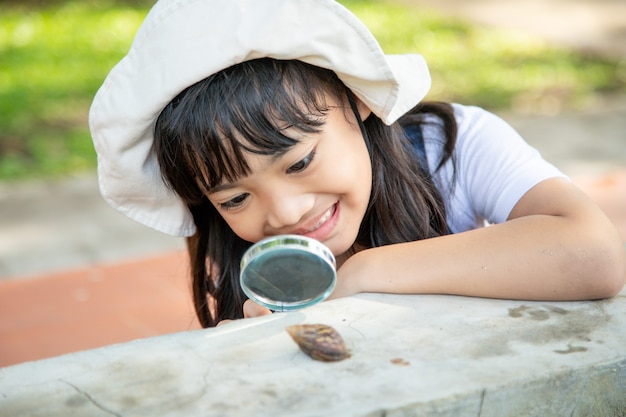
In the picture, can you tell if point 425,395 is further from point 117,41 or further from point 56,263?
point 117,41

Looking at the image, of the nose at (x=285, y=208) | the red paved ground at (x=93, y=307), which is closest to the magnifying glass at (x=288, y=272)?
the nose at (x=285, y=208)

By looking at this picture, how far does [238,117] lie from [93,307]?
2158 millimetres

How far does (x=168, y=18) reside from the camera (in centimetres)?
186

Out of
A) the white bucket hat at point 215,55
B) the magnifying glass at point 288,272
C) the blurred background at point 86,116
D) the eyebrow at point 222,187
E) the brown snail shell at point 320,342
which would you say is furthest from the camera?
the blurred background at point 86,116

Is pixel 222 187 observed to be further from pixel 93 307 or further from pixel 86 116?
pixel 86 116

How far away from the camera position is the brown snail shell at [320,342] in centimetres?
147

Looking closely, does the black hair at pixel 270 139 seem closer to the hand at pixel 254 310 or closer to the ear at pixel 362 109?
the ear at pixel 362 109

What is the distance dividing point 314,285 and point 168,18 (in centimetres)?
62

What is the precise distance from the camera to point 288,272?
1741 millimetres

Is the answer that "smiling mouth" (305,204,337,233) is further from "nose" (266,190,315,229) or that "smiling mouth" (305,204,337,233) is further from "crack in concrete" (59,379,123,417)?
"crack in concrete" (59,379,123,417)

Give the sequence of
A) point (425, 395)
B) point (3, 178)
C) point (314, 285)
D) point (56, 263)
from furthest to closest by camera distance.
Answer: point (3, 178) → point (56, 263) → point (314, 285) → point (425, 395)

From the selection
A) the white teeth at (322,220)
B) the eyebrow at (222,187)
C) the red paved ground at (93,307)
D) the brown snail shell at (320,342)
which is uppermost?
the eyebrow at (222,187)

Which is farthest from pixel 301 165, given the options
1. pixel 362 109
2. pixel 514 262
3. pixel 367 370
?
pixel 367 370

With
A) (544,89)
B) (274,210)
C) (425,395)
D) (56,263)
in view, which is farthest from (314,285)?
(544,89)
